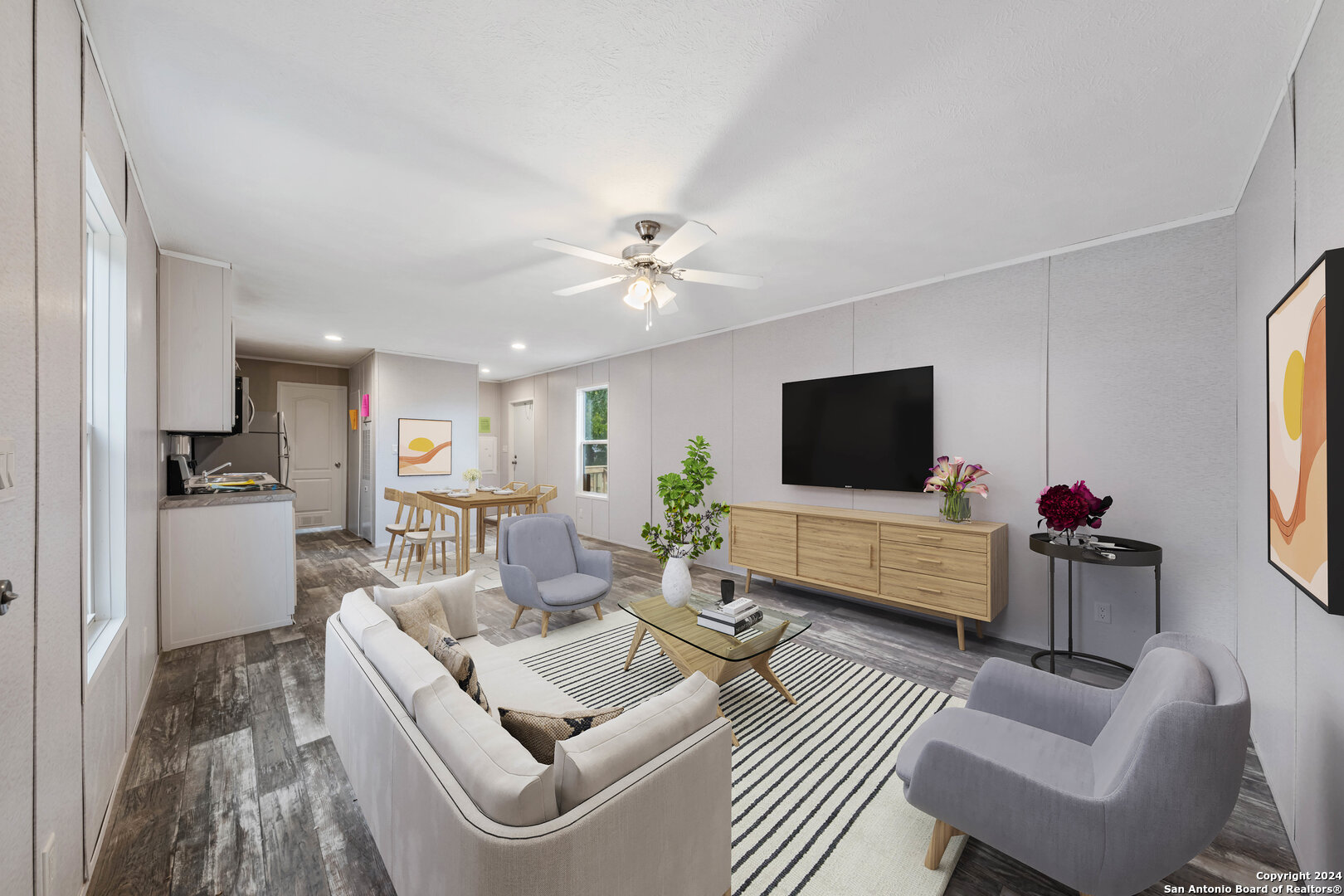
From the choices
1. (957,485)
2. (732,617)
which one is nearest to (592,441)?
(957,485)

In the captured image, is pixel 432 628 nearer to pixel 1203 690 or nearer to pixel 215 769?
pixel 215 769

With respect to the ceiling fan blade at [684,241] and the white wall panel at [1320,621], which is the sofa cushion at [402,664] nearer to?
the ceiling fan blade at [684,241]

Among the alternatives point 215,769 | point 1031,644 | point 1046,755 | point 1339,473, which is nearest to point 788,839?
point 1046,755

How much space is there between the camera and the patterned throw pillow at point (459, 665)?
58.3 inches

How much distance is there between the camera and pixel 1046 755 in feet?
5.26

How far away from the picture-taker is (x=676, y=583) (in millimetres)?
2900

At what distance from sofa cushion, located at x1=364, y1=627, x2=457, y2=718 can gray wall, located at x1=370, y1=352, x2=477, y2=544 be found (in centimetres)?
546

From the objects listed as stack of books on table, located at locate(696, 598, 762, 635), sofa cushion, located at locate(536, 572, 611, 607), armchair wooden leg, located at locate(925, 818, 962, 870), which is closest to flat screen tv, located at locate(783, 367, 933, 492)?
stack of books on table, located at locate(696, 598, 762, 635)

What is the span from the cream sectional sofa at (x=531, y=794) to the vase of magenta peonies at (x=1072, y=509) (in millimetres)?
2462

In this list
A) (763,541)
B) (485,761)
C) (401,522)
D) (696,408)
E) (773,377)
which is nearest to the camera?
(485,761)

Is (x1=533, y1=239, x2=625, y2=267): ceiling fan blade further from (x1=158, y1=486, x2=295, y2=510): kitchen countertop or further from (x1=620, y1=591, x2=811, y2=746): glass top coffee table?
(x1=158, y1=486, x2=295, y2=510): kitchen countertop

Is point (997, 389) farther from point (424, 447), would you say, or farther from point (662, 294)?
point (424, 447)

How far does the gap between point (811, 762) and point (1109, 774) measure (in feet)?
3.55

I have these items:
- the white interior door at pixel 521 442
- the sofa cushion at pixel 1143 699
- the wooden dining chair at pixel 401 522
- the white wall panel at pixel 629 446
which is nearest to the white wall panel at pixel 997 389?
the sofa cushion at pixel 1143 699
